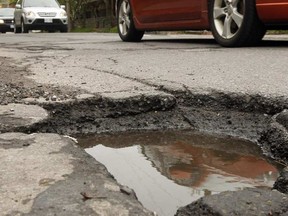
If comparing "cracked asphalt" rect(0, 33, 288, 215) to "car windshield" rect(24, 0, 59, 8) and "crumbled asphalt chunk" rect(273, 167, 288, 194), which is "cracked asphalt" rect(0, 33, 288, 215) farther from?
"car windshield" rect(24, 0, 59, 8)

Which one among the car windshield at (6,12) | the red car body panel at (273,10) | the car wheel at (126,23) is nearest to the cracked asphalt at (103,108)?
the red car body panel at (273,10)

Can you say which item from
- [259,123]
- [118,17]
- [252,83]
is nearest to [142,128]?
[259,123]

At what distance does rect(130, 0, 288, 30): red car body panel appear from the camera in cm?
463

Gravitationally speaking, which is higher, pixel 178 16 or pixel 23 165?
pixel 178 16

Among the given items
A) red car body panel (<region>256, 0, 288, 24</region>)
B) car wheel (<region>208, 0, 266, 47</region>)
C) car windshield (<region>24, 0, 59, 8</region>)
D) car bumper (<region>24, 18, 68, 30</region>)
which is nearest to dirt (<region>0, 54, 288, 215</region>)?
red car body panel (<region>256, 0, 288, 24</region>)

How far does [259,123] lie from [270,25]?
2.92m

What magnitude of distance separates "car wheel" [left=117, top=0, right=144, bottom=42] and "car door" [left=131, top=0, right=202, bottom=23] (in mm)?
310

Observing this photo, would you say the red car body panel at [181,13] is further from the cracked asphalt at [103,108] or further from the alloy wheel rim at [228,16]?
the cracked asphalt at [103,108]

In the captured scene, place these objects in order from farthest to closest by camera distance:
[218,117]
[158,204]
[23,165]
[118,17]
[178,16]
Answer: [118,17] < [178,16] < [218,117] < [23,165] < [158,204]

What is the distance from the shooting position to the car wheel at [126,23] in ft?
23.0

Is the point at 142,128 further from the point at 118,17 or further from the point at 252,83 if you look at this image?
the point at 118,17

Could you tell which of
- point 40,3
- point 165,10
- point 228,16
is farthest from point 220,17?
point 40,3

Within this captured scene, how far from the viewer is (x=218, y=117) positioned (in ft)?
7.85

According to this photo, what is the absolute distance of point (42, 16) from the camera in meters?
16.6
